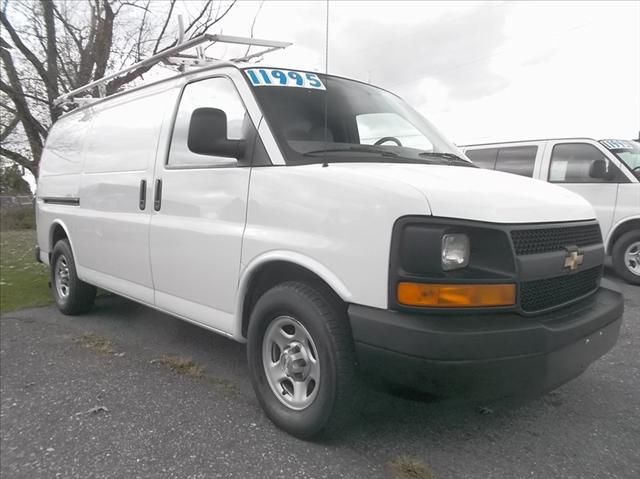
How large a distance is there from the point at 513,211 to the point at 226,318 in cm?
176

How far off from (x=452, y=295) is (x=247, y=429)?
1.39 m

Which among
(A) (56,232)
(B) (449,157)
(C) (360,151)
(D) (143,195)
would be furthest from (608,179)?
(A) (56,232)

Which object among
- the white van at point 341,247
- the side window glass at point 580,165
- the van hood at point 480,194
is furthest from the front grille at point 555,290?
the side window glass at point 580,165

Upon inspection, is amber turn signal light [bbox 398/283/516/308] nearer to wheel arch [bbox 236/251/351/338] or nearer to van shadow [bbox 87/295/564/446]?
wheel arch [bbox 236/251/351/338]

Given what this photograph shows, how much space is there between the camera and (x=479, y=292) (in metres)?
2.14

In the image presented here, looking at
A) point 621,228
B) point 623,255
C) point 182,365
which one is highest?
point 621,228

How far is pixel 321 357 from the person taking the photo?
2.39 meters

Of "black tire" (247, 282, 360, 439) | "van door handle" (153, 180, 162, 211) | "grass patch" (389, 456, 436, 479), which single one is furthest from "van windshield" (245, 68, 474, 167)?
"grass patch" (389, 456, 436, 479)

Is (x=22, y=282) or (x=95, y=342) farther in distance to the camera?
(x=22, y=282)

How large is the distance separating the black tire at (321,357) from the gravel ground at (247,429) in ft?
0.38

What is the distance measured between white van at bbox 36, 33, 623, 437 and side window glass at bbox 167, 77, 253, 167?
14 millimetres

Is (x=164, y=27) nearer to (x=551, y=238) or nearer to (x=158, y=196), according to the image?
(x=158, y=196)

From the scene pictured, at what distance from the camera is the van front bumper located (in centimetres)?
209

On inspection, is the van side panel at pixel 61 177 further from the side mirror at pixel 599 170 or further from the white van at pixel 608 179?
the side mirror at pixel 599 170
